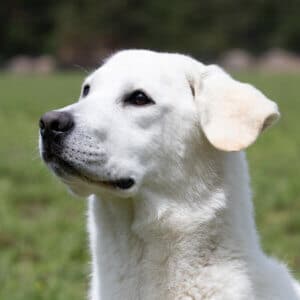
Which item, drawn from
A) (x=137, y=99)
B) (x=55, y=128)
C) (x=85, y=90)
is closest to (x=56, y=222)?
(x=85, y=90)

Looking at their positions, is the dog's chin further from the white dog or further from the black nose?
the black nose

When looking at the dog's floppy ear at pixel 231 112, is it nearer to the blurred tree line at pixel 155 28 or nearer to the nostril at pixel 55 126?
the nostril at pixel 55 126

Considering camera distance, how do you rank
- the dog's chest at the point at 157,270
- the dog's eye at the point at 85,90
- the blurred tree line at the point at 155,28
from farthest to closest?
the blurred tree line at the point at 155,28
the dog's eye at the point at 85,90
the dog's chest at the point at 157,270

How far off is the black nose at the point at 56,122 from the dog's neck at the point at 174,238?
0.45 metres

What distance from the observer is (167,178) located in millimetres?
4094

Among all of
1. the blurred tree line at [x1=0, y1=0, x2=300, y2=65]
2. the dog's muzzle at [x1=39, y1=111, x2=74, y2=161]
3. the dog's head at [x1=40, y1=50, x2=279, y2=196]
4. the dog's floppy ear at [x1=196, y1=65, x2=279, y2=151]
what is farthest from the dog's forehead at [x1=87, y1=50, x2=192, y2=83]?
the blurred tree line at [x1=0, y1=0, x2=300, y2=65]

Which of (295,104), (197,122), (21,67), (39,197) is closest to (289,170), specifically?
(39,197)

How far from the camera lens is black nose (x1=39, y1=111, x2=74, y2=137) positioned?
3.87 metres

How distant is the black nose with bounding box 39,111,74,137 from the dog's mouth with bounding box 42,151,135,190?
12cm

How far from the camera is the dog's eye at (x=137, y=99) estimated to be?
415 centimetres

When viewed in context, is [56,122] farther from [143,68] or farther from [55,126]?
[143,68]

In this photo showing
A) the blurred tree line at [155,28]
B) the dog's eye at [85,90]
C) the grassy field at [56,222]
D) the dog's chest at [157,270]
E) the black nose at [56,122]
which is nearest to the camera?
the black nose at [56,122]

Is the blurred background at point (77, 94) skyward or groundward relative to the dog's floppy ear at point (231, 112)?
groundward

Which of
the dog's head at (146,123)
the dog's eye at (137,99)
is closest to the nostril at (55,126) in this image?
the dog's head at (146,123)
